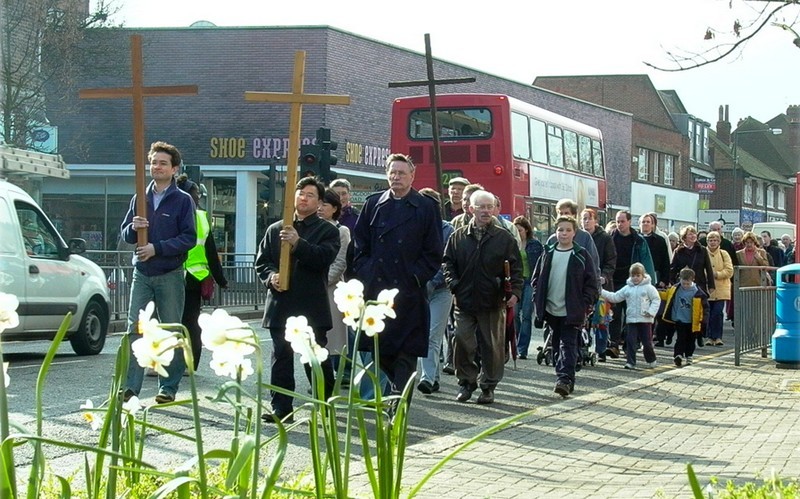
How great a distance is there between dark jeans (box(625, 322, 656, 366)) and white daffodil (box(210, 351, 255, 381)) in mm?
11192

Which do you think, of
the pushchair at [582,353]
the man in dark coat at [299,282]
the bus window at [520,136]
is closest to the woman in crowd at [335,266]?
the man in dark coat at [299,282]

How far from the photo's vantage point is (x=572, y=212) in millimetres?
13180

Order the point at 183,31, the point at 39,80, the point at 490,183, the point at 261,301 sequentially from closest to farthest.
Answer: the point at 490,183, the point at 261,301, the point at 39,80, the point at 183,31

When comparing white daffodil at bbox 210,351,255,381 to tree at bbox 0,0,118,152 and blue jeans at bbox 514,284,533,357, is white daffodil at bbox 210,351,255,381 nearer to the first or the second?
blue jeans at bbox 514,284,533,357

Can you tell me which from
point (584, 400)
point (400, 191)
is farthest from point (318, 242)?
point (584, 400)

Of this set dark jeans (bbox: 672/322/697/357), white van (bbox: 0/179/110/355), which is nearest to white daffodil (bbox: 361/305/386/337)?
white van (bbox: 0/179/110/355)

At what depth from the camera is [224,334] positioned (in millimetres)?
3627

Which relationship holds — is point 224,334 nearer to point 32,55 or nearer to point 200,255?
point 200,255

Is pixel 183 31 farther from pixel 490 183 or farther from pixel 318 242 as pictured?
pixel 318 242

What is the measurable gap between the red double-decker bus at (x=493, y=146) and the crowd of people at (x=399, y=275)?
9444 millimetres

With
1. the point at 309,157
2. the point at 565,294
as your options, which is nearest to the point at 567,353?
the point at 565,294

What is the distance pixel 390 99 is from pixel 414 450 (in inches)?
1465

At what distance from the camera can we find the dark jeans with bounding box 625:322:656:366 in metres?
14.7

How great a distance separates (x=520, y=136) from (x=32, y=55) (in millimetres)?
11968
